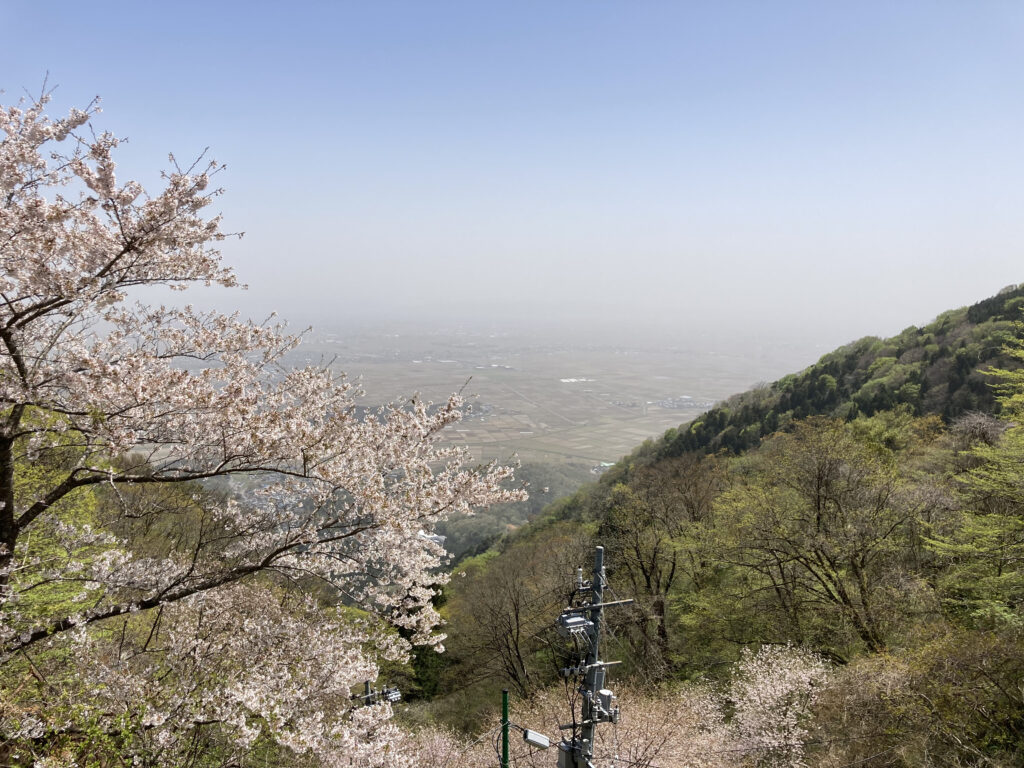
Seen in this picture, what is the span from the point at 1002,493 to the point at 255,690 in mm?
12914

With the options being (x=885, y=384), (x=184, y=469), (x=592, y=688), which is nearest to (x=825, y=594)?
(x=592, y=688)

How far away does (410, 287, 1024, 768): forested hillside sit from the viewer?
8.06 metres

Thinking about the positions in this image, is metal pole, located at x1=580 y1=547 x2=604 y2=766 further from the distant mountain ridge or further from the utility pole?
the distant mountain ridge

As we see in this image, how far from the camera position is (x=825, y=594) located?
14.0 metres

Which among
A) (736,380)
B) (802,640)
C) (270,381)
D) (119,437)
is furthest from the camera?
(736,380)

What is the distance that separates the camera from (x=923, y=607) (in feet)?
38.8

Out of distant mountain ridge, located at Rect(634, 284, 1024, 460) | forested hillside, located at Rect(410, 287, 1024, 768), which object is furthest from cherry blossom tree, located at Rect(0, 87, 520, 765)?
distant mountain ridge, located at Rect(634, 284, 1024, 460)

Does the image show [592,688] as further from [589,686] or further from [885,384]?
[885,384]

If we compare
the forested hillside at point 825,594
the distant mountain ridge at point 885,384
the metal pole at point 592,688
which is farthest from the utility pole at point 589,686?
the distant mountain ridge at point 885,384

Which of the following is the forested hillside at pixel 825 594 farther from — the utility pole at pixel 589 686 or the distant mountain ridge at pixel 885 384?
the distant mountain ridge at pixel 885 384

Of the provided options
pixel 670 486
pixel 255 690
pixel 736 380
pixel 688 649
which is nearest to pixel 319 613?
pixel 255 690

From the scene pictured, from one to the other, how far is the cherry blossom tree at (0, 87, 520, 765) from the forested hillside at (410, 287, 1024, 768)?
25.8 ft

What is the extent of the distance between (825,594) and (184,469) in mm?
15950

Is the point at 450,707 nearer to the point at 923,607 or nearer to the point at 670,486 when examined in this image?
the point at 670,486
